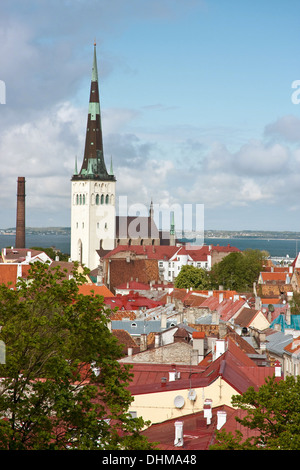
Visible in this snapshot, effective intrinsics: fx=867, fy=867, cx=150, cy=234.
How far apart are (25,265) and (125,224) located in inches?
2943

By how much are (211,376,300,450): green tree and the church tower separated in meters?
113

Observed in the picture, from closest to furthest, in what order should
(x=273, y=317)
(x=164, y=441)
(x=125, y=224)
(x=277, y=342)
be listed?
(x=164, y=441) < (x=277, y=342) < (x=273, y=317) < (x=125, y=224)

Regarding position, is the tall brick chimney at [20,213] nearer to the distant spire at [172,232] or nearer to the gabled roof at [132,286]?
the distant spire at [172,232]

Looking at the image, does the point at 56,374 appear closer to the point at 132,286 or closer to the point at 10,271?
the point at 10,271

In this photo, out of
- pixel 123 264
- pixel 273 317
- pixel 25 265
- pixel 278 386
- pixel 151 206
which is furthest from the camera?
pixel 151 206

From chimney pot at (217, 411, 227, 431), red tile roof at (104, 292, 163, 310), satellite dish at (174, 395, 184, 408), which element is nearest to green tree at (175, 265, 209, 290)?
red tile roof at (104, 292, 163, 310)

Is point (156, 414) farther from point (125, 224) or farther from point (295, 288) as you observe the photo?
point (125, 224)

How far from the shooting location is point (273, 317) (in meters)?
51.8

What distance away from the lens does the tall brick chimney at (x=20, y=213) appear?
412 ft

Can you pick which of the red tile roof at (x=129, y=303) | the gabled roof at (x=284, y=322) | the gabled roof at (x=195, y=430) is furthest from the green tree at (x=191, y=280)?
the gabled roof at (x=195, y=430)

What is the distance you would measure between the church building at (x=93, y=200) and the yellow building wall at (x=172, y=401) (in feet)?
344
